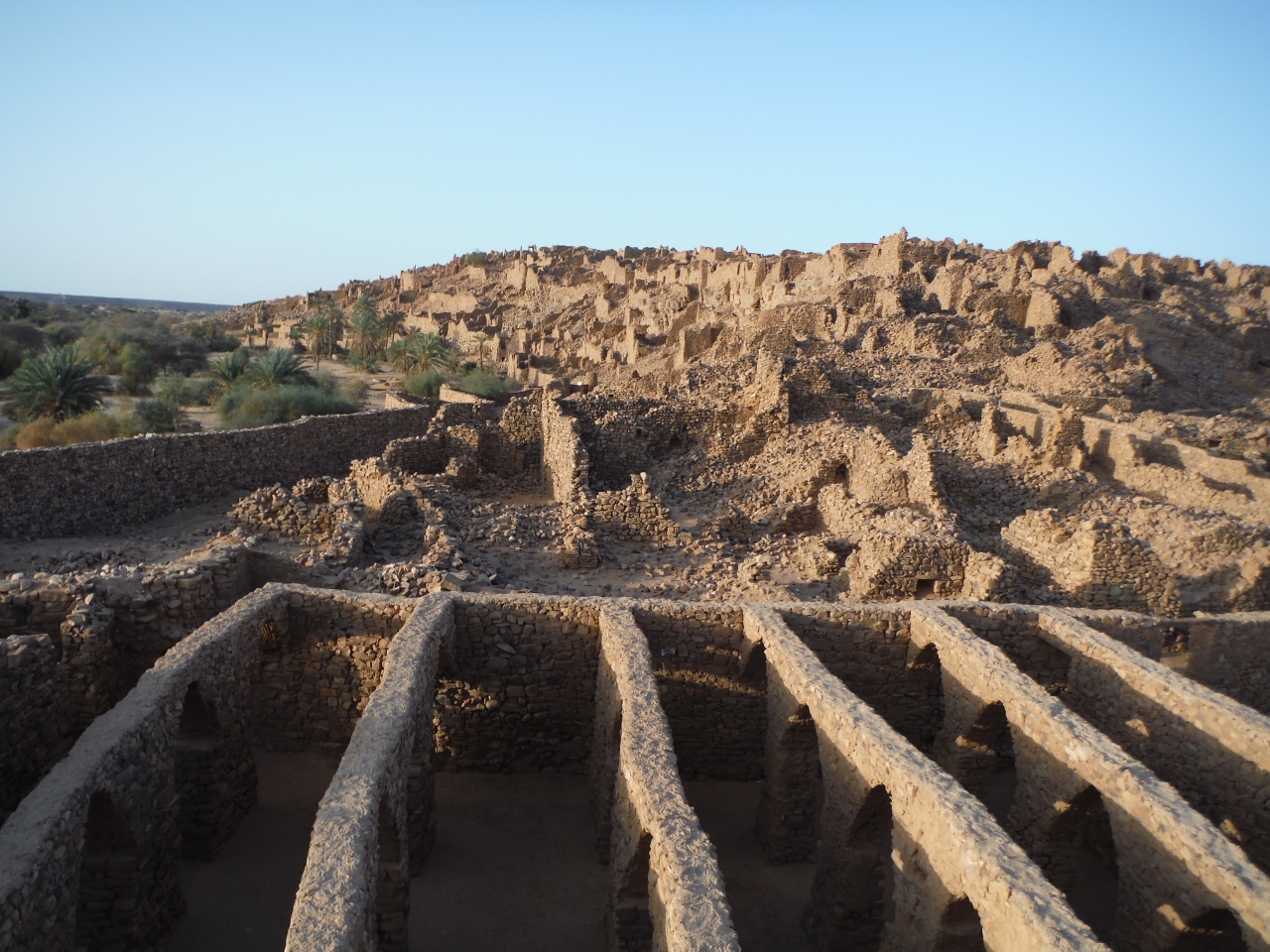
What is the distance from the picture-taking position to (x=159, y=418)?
2402cm

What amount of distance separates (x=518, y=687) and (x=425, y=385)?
28063 mm

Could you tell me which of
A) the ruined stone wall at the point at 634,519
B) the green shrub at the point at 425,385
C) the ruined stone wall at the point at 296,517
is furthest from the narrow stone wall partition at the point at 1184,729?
the green shrub at the point at 425,385

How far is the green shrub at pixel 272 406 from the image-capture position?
25.6 metres

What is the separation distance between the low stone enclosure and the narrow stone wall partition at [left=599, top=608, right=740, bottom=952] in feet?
0.07

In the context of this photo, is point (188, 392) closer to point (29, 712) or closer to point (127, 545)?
point (127, 545)

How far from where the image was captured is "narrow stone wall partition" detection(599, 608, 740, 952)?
423cm

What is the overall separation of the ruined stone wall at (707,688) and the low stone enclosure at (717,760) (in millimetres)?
28

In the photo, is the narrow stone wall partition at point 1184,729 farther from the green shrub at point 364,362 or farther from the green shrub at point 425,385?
the green shrub at point 364,362

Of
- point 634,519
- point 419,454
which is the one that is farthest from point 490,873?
point 419,454

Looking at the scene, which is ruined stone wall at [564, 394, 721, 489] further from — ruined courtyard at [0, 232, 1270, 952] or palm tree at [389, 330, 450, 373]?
palm tree at [389, 330, 450, 373]

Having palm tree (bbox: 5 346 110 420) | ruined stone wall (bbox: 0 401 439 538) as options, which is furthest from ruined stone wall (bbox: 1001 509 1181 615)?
palm tree (bbox: 5 346 110 420)

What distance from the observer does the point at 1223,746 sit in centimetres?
639

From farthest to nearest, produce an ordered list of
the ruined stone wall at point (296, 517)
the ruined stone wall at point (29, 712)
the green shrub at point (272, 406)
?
the green shrub at point (272, 406), the ruined stone wall at point (296, 517), the ruined stone wall at point (29, 712)

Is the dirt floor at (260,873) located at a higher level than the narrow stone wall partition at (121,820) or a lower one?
lower
